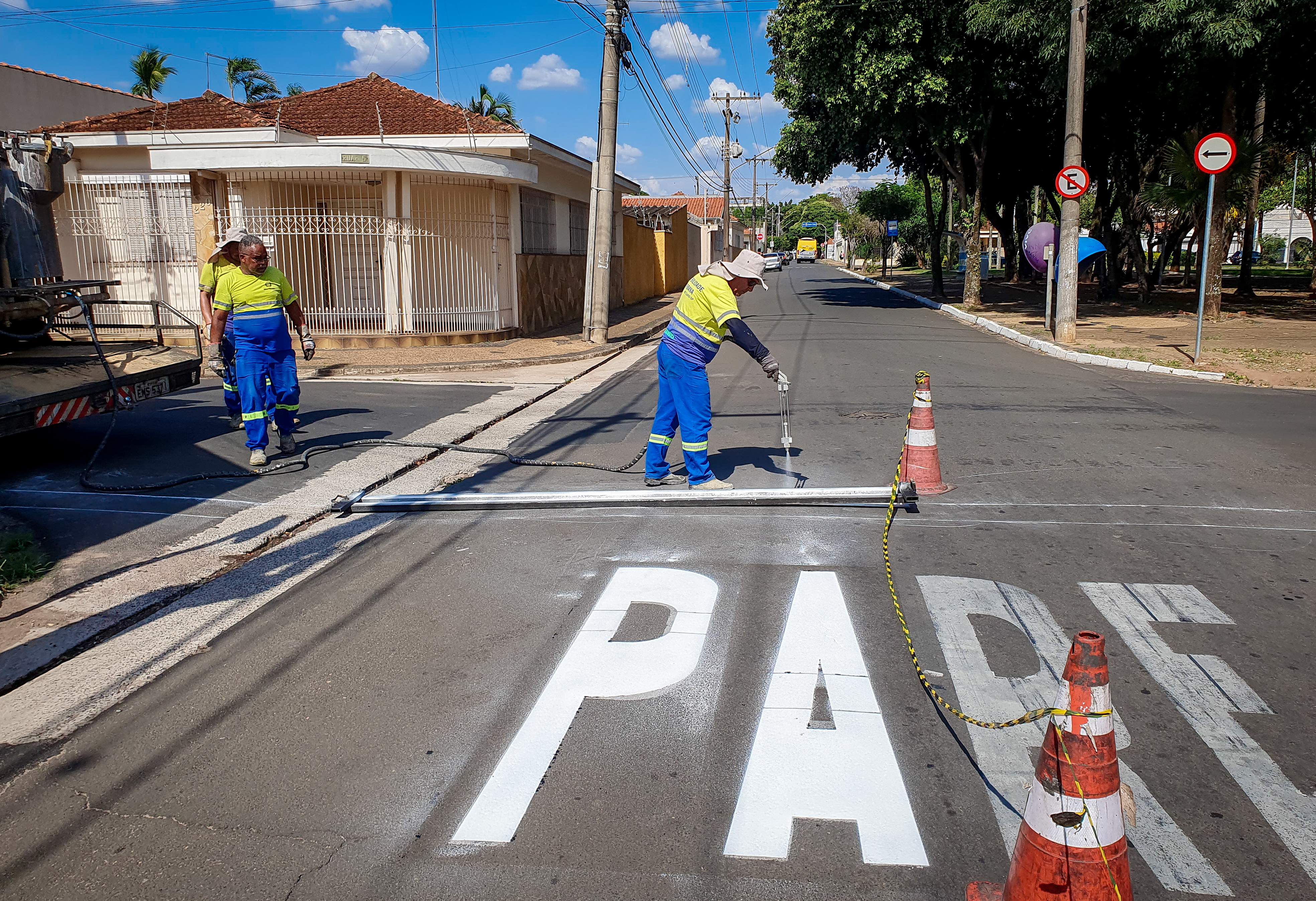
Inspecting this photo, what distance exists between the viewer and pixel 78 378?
8.00 metres

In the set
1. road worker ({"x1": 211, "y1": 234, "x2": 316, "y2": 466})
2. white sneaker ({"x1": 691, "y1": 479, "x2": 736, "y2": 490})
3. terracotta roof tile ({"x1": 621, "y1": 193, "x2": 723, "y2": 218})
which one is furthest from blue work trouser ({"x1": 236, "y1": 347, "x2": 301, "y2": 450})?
terracotta roof tile ({"x1": 621, "y1": 193, "x2": 723, "y2": 218})

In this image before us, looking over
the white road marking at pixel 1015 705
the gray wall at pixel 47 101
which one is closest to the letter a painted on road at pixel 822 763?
the white road marking at pixel 1015 705

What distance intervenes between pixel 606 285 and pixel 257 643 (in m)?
14.4

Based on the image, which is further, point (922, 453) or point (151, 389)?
point (151, 389)

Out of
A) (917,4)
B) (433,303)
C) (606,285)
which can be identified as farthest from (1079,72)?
(433,303)

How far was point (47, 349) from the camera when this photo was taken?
8883 mm

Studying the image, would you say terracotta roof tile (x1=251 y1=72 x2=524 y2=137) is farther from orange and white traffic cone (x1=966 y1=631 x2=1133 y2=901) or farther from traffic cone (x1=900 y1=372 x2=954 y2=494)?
orange and white traffic cone (x1=966 y1=631 x2=1133 y2=901)

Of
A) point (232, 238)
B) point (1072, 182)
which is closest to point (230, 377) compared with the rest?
point (232, 238)

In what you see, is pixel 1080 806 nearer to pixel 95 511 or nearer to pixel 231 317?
pixel 95 511

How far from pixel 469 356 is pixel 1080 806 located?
48.4 feet

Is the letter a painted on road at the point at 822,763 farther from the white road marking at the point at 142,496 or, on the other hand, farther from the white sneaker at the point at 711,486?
the white road marking at the point at 142,496

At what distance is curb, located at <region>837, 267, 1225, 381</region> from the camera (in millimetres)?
13773

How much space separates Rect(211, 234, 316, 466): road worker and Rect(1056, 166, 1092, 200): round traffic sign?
1295 centimetres

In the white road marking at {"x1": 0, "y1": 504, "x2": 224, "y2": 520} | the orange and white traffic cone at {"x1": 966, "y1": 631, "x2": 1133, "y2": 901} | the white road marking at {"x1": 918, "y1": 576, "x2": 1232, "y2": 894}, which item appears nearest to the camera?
the orange and white traffic cone at {"x1": 966, "y1": 631, "x2": 1133, "y2": 901}
